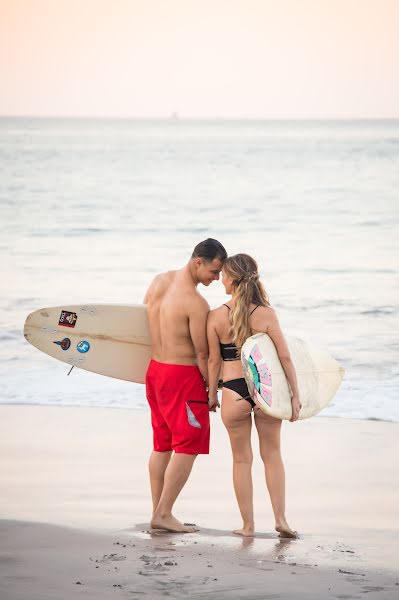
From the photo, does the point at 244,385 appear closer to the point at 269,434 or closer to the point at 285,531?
the point at 269,434

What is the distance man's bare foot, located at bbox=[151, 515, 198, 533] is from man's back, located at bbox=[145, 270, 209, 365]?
709 millimetres

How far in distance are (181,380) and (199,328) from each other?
0.84 feet

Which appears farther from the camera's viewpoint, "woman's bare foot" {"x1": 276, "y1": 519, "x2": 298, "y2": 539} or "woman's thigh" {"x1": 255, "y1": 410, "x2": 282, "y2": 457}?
"woman's thigh" {"x1": 255, "y1": 410, "x2": 282, "y2": 457}

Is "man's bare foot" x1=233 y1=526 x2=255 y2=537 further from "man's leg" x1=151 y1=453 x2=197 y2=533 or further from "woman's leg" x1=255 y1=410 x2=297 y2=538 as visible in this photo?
"man's leg" x1=151 y1=453 x2=197 y2=533

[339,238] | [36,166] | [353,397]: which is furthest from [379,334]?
[36,166]

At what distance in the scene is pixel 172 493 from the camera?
4.87 metres

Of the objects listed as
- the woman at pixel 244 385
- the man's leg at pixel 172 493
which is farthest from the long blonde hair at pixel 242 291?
the man's leg at pixel 172 493

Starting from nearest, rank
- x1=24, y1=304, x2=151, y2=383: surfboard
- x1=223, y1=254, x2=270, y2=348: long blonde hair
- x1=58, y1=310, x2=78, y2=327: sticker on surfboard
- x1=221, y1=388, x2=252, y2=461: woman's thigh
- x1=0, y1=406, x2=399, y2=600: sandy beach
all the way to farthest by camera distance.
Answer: x1=0, y1=406, x2=399, y2=600: sandy beach < x1=223, y1=254, x2=270, y2=348: long blonde hair < x1=221, y1=388, x2=252, y2=461: woman's thigh < x1=24, y1=304, x2=151, y2=383: surfboard < x1=58, y1=310, x2=78, y2=327: sticker on surfboard

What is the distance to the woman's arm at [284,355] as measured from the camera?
4.75 m

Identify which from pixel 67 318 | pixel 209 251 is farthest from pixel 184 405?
pixel 67 318

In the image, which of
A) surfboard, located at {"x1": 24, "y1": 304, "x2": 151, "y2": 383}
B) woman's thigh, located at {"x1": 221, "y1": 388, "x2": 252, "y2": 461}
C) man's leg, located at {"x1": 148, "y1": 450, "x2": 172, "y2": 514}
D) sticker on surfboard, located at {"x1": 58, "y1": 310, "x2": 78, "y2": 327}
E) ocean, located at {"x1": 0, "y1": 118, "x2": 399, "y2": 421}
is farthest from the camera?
ocean, located at {"x1": 0, "y1": 118, "x2": 399, "y2": 421}

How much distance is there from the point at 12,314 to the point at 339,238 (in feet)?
43.7

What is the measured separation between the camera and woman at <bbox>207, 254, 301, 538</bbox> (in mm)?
4734

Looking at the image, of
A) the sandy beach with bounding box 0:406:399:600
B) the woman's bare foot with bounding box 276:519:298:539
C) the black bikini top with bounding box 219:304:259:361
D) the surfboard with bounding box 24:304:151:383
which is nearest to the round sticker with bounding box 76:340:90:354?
the surfboard with bounding box 24:304:151:383
